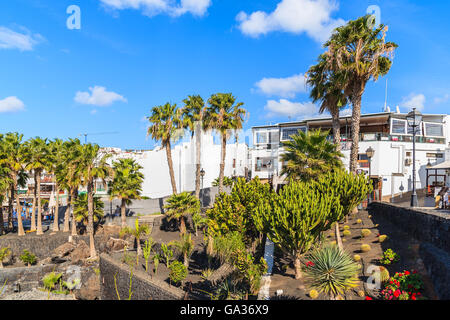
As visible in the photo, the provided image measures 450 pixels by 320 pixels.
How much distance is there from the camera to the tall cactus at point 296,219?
13.6m

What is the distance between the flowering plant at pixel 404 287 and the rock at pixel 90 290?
19.5 meters

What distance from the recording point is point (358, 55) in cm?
2036

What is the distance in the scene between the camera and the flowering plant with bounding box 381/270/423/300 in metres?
10.5

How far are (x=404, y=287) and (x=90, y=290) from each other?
68.0 feet

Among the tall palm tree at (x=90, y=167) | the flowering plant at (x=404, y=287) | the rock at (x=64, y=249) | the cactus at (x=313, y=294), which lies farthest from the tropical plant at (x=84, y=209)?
the flowering plant at (x=404, y=287)

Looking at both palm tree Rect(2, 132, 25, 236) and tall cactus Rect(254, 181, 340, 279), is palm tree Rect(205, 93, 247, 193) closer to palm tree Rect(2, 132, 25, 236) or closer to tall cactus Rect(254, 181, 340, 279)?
tall cactus Rect(254, 181, 340, 279)

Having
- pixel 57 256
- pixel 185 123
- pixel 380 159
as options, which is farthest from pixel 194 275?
pixel 380 159

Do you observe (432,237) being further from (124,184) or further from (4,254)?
(4,254)

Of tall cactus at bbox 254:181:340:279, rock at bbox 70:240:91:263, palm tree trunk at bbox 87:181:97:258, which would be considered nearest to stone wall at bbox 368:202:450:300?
tall cactus at bbox 254:181:340:279

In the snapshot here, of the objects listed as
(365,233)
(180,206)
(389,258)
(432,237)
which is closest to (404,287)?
(389,258)

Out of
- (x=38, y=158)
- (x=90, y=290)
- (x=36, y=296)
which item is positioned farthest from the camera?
(x=38, y=158)

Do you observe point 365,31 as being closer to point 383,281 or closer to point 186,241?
point 383,281
